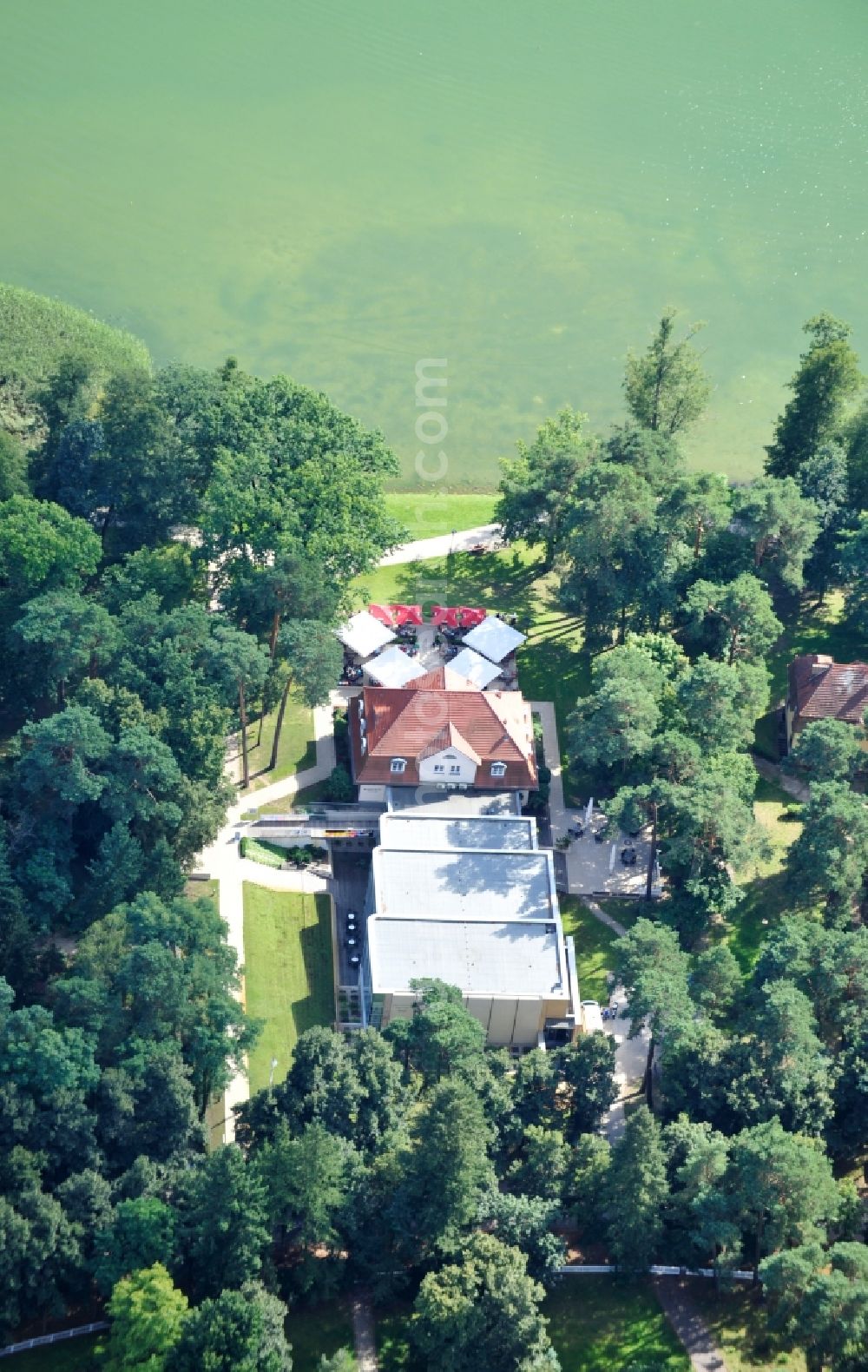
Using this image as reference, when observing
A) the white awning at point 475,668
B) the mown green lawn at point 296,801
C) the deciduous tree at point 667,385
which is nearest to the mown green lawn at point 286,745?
the mown green lawn at point 296,801

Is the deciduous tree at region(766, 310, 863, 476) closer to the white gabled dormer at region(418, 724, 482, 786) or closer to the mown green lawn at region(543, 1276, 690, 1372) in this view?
the white gabled dormer at region(418, 724, 482, 786)

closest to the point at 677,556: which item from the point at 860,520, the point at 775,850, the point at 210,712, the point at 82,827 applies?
the point at 860,520

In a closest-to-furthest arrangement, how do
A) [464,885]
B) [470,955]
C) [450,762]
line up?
[470,955]
[464,885]
[450,762]

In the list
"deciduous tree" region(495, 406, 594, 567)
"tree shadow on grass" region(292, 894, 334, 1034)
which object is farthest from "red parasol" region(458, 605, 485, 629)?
"tree shadow on grass" region(292, 894, 334, 1034)

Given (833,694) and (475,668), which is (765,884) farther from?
(475,668)

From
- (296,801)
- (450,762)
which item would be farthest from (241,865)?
(450,762)

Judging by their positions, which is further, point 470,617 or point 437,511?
point 437,511

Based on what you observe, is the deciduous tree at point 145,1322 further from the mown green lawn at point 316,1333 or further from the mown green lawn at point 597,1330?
the mown green lawn at point 597,1330
